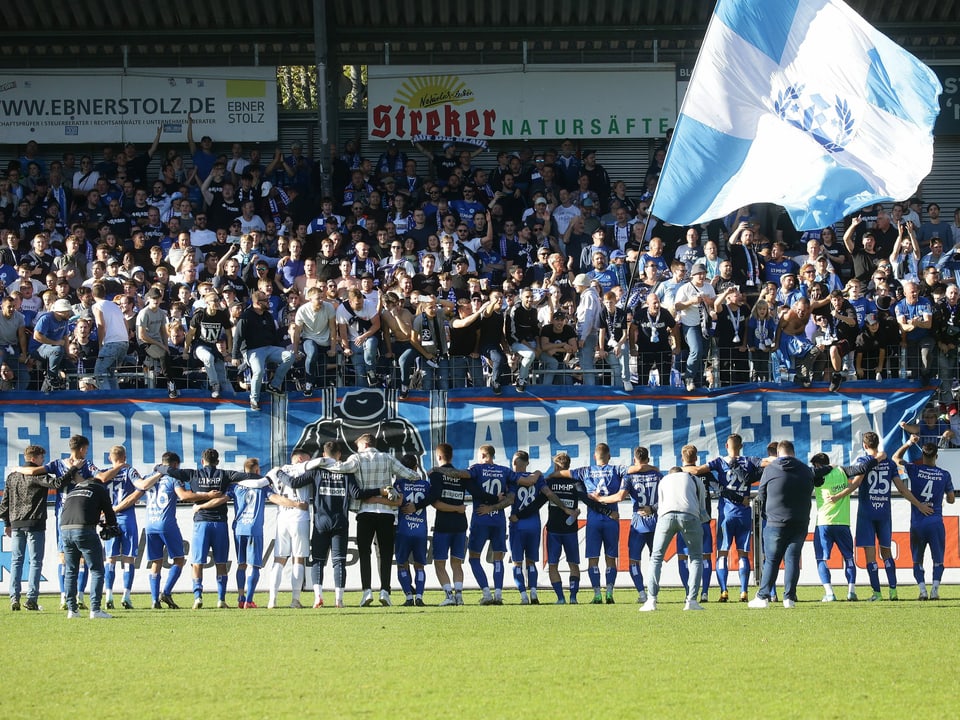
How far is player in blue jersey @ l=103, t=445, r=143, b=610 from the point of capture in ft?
51.8

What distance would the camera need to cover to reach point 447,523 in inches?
634

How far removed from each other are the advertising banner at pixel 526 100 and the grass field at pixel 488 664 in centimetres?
1385

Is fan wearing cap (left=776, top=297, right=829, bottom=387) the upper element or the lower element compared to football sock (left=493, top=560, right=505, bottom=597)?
upper

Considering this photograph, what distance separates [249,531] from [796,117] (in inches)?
317

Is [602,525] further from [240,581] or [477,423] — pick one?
[240,581]

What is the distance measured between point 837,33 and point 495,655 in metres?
8.68

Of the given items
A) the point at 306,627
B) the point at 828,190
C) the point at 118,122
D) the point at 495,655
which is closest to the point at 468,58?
the point at 118,122

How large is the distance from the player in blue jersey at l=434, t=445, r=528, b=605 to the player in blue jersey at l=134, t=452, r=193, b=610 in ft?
10.4

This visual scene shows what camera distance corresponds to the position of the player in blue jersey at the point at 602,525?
1627 cm

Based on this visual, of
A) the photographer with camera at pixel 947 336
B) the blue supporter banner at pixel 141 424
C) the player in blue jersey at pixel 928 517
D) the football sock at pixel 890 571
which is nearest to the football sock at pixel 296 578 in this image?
the blue supporter banner at pixel 141 424

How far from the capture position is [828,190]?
14547 millimetres

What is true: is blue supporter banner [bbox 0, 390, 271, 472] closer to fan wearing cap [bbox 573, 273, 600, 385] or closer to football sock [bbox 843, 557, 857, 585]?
fan wearing cap [bbox 573, 273, 600, 385]

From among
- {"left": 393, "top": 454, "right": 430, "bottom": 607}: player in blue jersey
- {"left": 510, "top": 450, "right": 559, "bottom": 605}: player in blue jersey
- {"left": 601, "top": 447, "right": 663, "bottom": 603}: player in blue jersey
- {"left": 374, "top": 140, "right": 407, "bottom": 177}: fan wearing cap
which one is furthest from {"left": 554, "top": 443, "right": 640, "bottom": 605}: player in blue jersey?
{"left": 374, "top": 140, "right": 407, "bottom": 177}: fan wearing cap

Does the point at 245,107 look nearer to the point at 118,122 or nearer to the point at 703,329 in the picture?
the point at 118,122
